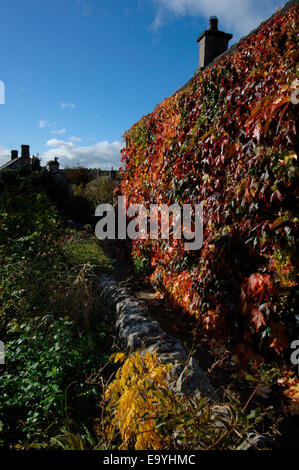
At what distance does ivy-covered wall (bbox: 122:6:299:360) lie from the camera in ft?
8.36

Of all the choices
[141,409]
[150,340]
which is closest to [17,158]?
[150,340]

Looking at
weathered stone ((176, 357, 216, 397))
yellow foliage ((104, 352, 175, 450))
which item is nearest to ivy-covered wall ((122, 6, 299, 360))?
weathered stone ((176, 357, 216, 397))

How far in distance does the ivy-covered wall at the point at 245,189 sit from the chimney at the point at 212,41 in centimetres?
360

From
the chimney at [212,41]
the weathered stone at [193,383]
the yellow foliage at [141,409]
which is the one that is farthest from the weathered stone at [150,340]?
the chimney at [212,41]

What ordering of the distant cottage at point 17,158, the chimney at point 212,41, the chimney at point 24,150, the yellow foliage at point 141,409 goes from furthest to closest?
1. the chimney at point 24,150
2. the distant cottage at point 17,158
3. the chimney at point 212,41
4. the yellow foliage at point 141,409

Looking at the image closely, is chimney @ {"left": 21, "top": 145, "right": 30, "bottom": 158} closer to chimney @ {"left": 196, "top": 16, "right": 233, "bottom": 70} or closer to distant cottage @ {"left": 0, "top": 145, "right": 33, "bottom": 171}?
distant cottage @ {"left": 0, "top": 145, "right": 33, "bottom": 171}

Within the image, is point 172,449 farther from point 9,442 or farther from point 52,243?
point 52,243

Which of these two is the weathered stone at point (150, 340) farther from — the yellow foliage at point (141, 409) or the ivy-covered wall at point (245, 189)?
the ivy-covered wall at point (245, 189)

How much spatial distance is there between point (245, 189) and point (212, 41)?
5710mm

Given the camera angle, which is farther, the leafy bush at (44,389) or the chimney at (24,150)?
the chimney at (24,150)

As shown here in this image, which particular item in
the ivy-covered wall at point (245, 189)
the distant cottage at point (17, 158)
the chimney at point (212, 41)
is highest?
the distant cottage at point (17, 158)

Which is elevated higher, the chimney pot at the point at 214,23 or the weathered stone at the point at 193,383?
the chimney pot at the point at 214,23

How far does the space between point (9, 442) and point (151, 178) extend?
4158mm

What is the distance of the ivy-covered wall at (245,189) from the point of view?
8.36ft
